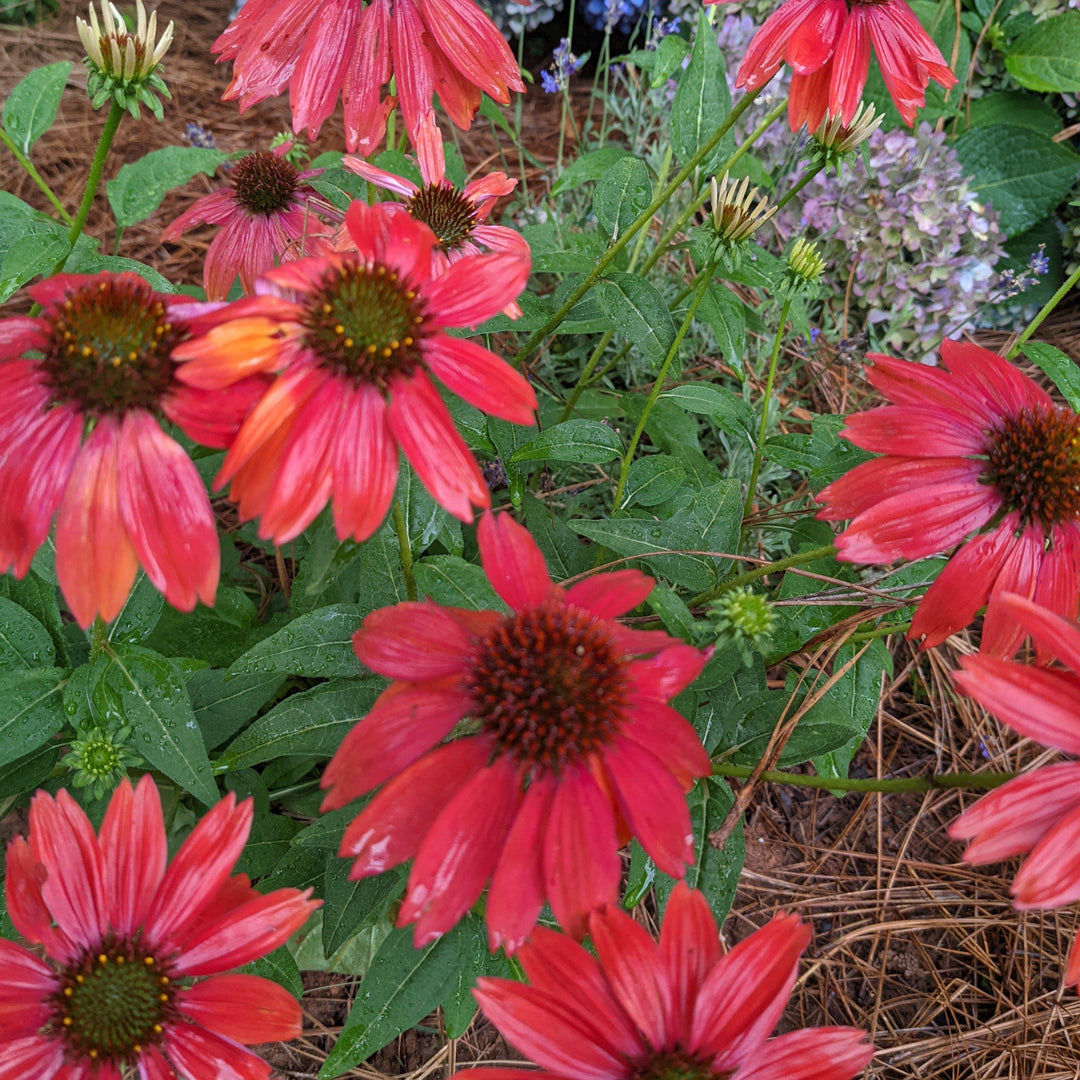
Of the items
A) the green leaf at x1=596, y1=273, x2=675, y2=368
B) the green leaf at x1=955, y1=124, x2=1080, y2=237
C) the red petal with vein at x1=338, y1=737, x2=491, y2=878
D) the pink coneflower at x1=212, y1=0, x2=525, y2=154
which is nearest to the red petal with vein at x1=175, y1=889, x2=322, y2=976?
the red petal with vein at x1=338, y1=737, x2=491, y2=878

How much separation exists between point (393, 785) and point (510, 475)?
0.66m

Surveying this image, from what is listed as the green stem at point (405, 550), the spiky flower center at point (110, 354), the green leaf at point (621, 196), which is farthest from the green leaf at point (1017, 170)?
the spiky flower center at point (110, 354)

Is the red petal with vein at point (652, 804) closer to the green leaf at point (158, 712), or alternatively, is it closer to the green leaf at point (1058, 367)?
the green leaf at point (158, 712)

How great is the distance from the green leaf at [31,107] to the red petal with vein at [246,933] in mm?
1174

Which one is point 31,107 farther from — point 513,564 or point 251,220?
point 513,564

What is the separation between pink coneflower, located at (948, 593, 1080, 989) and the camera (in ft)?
2.37

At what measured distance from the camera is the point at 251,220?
4.41 feet

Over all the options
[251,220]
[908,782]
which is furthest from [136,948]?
[251,220]

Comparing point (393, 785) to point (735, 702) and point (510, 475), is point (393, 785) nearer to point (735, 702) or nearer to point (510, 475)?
point (735, 702)

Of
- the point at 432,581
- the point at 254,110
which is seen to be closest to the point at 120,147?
the point at 254,110

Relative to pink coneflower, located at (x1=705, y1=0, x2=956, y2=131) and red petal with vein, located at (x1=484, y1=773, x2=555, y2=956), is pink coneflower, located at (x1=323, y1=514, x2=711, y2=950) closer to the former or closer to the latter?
red petal with vein, located at (x1=484, y1=773, x2=555, y2=956)

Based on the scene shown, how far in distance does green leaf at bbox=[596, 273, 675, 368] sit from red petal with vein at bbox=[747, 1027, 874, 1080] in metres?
0.80

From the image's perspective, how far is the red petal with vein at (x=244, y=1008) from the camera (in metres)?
0.79

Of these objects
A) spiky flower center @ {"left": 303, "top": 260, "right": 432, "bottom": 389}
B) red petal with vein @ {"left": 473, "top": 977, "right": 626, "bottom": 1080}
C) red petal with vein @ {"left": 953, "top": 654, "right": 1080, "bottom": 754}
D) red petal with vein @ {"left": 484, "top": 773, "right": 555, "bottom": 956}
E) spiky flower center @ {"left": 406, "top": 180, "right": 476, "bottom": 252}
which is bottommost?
red petal with vein @ {"left": 473, "top": 977, "right": 626, "bottom": 1080}
